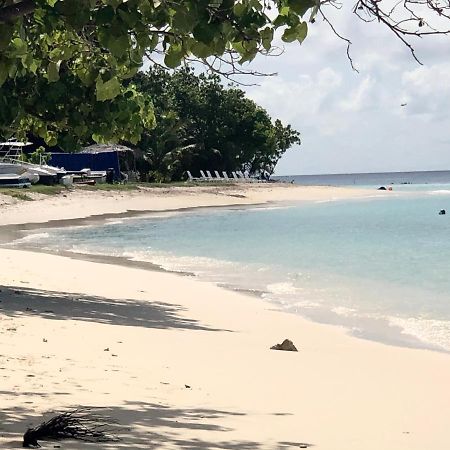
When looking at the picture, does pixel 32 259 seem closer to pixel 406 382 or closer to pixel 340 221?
pixel 406 382

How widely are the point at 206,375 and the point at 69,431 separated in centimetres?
241

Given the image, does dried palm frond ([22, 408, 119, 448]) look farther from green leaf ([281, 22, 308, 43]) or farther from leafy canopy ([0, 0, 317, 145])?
green leaf ([281, 22, 308, 43])

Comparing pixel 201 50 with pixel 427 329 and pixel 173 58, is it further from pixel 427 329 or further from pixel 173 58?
pixel 427 329

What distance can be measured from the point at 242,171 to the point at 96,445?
68.0m

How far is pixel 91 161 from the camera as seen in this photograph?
53.9 metres

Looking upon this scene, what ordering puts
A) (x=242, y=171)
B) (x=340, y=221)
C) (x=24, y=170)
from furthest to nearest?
(x=242, y=171)
(x=24, y=170)
(x=340, y=221)

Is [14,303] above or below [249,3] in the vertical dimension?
below

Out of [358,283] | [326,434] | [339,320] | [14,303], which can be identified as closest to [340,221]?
[358,283]

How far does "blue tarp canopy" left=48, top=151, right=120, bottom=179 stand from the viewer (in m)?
53.6

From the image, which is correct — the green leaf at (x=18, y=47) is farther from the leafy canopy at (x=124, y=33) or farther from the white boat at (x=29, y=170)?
the white boat at (x=29, y=170)

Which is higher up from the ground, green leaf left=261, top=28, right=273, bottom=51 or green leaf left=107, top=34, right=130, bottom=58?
green leaf left=261, top=28, right=273, bottom=51

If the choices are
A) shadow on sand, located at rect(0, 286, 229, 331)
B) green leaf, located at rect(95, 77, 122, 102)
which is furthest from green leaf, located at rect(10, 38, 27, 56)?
shadow on sand, located at rect(0, 286, 229, 331)

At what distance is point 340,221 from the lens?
3759 centimetres

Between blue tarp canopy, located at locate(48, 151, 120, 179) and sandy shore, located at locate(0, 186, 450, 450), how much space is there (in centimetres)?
4169
